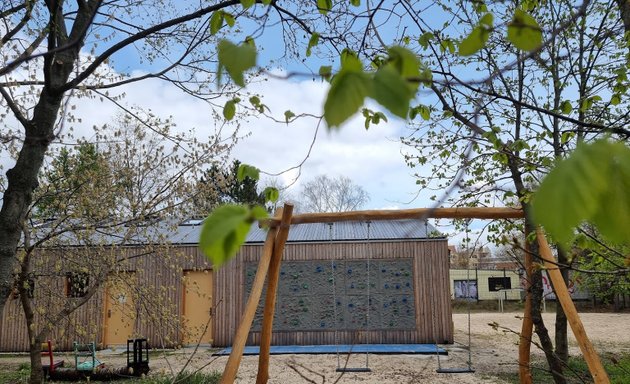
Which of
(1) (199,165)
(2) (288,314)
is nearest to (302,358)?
(2) (288,314)

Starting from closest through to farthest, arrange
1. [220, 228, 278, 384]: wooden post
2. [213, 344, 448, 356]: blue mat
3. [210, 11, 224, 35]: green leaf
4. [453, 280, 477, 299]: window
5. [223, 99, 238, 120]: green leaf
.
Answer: [223, 99, 238, 120]: green leaf, [210, 11, 224, 35]: green leaf, [220, 228, 278, 384]: wooden post, [213, 344, 448, 356]: blue mat, [453, 280, 477, 299]: window

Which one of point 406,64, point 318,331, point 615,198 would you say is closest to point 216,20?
point 406,64

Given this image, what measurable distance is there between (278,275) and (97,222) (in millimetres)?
4039

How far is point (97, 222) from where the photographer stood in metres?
7.25

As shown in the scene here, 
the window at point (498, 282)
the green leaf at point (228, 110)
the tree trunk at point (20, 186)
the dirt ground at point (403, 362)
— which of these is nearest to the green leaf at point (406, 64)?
the green leaf at point (228, 110)

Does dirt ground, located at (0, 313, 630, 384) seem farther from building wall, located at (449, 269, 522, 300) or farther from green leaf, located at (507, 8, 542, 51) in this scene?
building wall, located at (449, 269, 522, 300)

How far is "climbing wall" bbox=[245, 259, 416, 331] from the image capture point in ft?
44.7

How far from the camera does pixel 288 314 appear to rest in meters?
13.9

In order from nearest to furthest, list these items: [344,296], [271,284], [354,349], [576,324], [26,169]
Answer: [26,169], [576,324], [271,284], [354,349], [344,296]

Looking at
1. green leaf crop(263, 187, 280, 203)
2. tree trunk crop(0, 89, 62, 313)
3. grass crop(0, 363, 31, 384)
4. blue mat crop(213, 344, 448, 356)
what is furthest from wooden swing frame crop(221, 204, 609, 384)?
blue mat crop(213, 344, 448, 356)

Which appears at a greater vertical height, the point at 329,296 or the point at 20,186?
the point at 20,186

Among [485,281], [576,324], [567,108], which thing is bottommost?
[485,281]

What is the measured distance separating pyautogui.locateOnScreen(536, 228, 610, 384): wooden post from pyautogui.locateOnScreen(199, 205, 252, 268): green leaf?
2927mm

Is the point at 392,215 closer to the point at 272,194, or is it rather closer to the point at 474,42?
the point at 272,194
